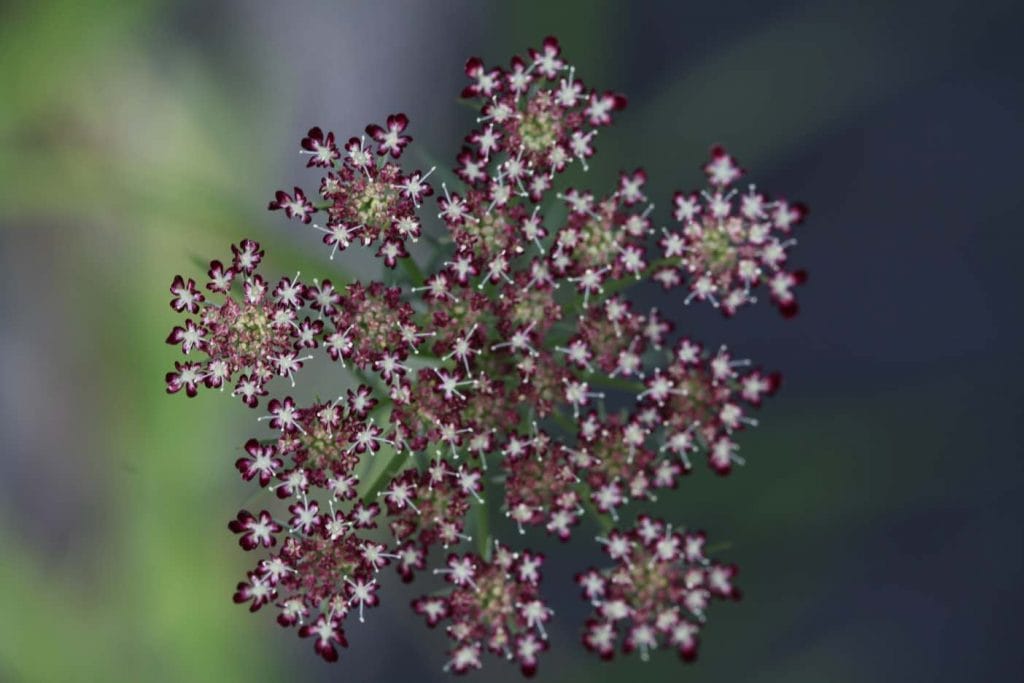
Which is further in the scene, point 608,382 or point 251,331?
point 608,382

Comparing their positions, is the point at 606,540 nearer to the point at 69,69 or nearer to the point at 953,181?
the point at 953,181

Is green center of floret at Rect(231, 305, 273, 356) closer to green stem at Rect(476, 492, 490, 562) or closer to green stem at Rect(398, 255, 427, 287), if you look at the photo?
green stem at Rect(398, 255, 427, 287)

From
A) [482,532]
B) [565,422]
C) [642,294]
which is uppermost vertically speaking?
[642,294]

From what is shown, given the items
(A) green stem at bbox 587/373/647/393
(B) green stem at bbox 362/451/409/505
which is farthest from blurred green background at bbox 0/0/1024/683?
(B) green stem at bbox 362/451/409/505

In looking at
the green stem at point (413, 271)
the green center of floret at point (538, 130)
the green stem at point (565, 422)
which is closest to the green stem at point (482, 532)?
the green stem at point (565, 422)

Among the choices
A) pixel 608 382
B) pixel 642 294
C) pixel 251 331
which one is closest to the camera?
pixel 251 331

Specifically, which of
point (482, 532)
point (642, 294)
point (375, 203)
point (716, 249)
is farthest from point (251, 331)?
point (642, 294)

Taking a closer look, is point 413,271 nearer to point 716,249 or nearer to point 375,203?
point 375,203

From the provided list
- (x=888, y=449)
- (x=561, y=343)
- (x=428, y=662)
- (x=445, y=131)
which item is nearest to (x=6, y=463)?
(x=428, y=662)
